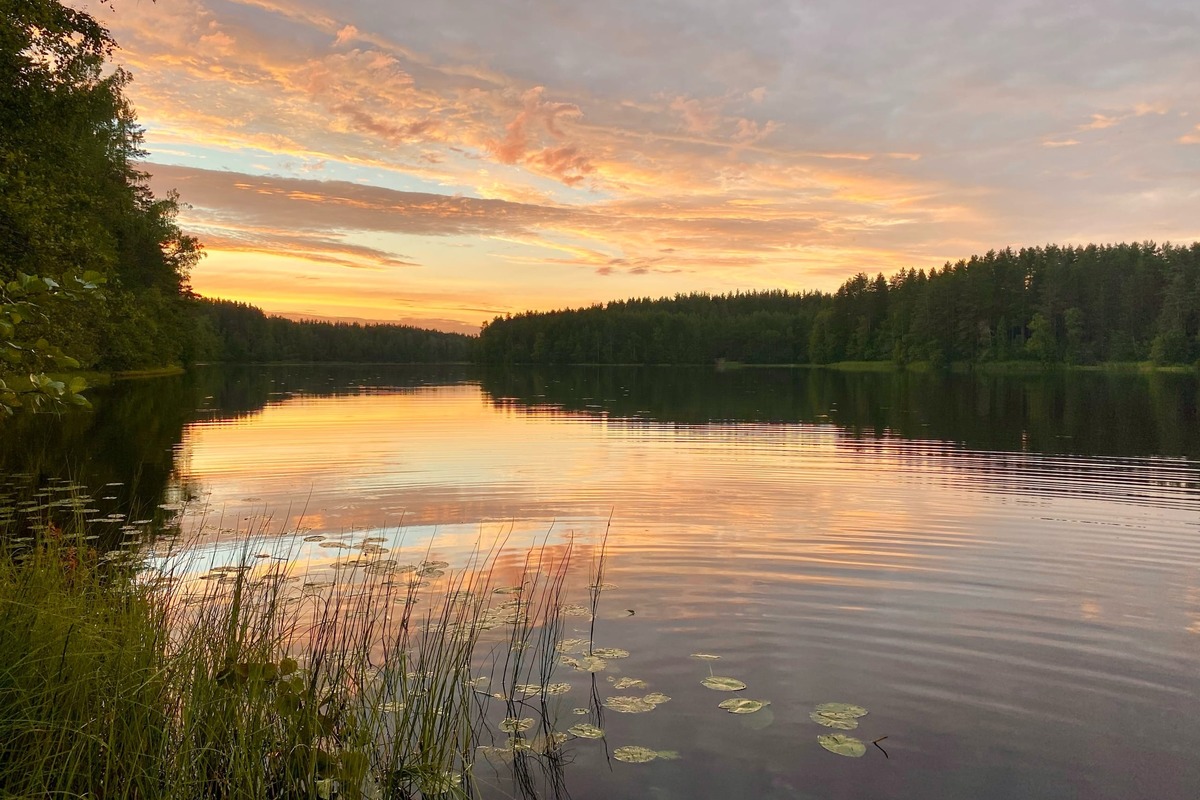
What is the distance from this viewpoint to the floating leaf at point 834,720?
685cm

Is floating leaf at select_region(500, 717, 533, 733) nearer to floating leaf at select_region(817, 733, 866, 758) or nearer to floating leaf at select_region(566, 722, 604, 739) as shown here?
floating leaf at select_region(566, 722, 604, 739)

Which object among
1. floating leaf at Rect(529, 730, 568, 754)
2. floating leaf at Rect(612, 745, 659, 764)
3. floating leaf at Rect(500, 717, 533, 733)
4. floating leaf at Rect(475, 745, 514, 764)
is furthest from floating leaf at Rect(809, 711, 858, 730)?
floating leaf at Rect(475, 745, 514, 764)

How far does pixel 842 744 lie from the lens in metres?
6.53

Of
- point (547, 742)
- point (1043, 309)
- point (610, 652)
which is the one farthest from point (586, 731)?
point (1043, 309)

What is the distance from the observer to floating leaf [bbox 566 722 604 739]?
658 cm

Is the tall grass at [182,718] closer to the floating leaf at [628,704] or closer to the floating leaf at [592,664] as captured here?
the floating leaf at [628,704]

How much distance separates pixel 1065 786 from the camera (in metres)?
5.93

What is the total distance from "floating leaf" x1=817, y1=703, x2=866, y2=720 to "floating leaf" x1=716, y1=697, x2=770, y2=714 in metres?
0.50

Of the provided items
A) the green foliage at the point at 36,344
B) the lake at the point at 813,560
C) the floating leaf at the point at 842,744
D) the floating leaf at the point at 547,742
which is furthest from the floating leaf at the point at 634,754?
the green foliage at the point at 36,344

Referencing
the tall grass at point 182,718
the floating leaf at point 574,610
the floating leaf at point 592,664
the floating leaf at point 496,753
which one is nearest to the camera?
the tall grass at point 182,718

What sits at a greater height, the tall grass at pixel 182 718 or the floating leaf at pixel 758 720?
the tall grass at pixel 182 718

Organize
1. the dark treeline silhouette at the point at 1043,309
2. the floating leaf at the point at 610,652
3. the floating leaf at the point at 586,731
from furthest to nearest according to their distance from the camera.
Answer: the dark treeline silhouette at the point at 1043,309
the floating leaf at the point at 610,652
the floating leaf at the point at 586,731

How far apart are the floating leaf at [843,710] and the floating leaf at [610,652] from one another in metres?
2.06

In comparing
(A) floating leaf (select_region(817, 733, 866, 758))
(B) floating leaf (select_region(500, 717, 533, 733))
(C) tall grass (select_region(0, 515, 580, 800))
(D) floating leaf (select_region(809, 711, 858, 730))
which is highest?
(C) tall grass (select_region(0, 515, 580, 800))
